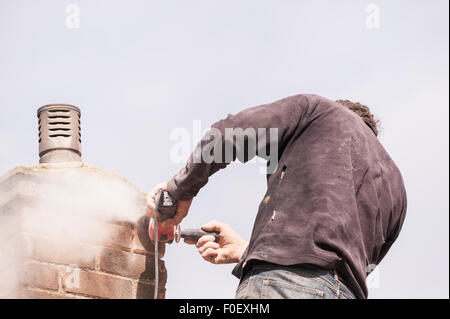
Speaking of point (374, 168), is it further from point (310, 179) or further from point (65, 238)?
point (65, 238)

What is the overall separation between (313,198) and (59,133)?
1.73 metres

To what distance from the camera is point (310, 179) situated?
305cm

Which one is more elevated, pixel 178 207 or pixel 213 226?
pixel 178 207

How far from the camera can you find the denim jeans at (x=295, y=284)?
113 inches

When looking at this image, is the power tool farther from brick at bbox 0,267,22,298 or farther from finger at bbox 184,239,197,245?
brick at bbox 0,267,22,298

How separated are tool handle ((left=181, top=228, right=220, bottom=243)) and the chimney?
0.21 meters

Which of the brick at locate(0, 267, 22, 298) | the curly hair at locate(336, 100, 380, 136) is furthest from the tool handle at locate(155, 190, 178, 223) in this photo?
the curly hair at locate(336, 100, 380, 136)

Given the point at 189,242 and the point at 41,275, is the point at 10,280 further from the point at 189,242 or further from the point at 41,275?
the point at 189,242

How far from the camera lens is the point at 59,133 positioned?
421 cm

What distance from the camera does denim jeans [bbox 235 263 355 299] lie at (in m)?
2.88

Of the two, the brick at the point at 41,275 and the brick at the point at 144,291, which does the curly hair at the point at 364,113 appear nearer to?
the brick at the point at 144,291

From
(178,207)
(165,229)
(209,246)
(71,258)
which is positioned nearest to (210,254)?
(209,246)
